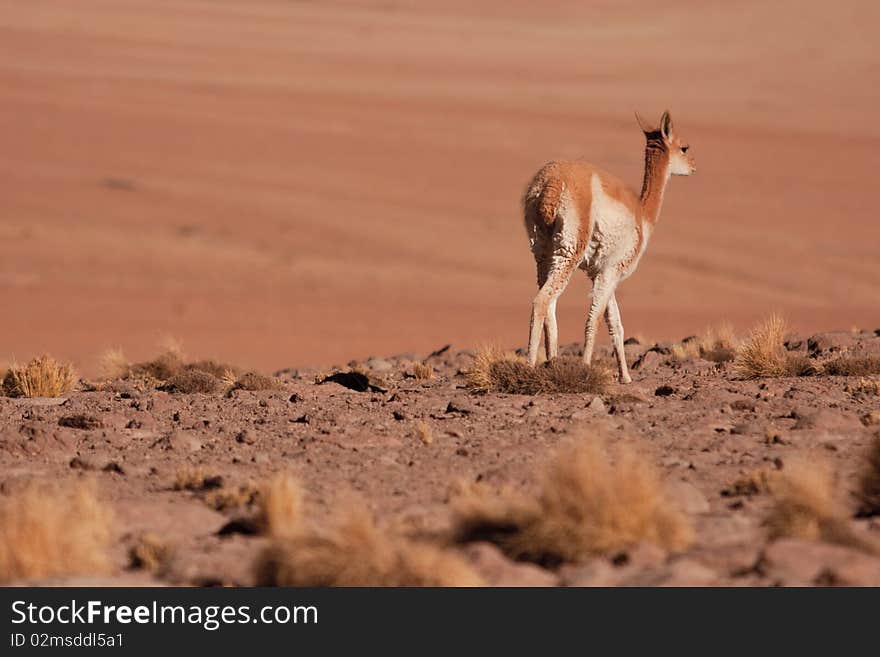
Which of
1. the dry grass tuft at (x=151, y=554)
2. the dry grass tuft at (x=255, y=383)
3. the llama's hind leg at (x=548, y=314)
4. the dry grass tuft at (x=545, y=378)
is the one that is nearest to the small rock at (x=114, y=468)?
the dry grass tuft at (x=151, y=554)

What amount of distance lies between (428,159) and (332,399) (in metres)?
36.7

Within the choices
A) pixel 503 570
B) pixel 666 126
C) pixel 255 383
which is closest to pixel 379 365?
pixel 255 383

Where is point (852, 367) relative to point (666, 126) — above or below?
below

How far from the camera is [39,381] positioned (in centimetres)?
1619

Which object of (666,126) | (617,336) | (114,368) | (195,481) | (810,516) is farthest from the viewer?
(114,368)

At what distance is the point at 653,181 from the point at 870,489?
300 inches

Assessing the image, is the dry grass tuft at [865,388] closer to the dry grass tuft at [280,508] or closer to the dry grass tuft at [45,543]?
the dry grass tuft at [280,508]

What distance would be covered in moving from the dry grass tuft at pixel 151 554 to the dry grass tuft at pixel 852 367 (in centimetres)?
947

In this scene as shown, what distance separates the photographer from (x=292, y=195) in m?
43.8

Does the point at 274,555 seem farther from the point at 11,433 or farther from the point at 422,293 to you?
the point at 422,293

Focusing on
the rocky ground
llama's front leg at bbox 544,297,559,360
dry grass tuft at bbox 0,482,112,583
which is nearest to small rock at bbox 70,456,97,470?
the rocky ground

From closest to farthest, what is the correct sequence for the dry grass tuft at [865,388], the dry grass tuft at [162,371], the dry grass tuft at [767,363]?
the dry grass tuft at [865,388]
the dry grass tuft at [767,363]
the dry grass tuft at [162,371]

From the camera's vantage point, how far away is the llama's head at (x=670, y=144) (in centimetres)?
1648

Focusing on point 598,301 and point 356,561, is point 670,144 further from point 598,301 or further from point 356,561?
point 356,561
